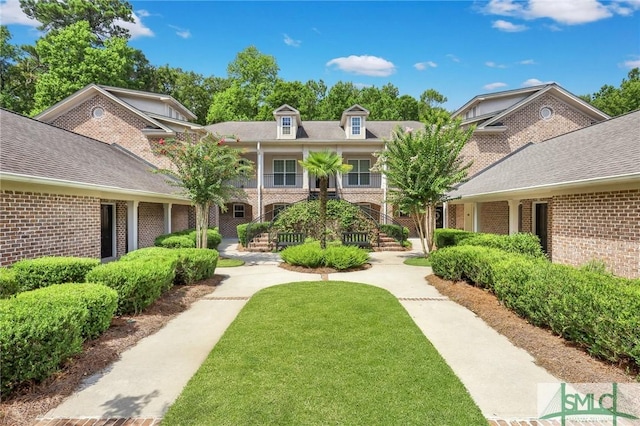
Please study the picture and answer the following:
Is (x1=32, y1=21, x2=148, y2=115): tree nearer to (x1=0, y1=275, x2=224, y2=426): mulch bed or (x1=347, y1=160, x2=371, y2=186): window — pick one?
(x1=347, y1=160, x2=371, y2=186): window

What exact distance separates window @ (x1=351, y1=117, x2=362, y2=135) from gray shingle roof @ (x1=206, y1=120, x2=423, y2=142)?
0.77 metres

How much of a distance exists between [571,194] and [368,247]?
921cm

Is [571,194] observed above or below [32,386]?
above

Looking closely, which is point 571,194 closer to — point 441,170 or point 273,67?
point 441,170

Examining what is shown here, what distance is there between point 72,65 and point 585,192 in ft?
118

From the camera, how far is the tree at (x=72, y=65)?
90.2 ft

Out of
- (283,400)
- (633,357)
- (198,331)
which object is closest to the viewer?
(283,400)

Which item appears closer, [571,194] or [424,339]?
[424,339]

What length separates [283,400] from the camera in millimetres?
3506

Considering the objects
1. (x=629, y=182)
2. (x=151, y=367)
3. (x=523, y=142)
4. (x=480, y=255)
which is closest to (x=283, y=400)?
(x=151, y=367)

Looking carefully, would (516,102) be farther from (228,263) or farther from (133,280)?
(133,280)

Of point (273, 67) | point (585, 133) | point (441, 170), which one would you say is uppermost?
point (273, 67)

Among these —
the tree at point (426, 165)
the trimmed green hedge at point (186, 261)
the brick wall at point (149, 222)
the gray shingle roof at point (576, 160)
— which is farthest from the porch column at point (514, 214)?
the brick wall at point (149, 222)

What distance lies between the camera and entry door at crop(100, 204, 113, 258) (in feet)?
41.4
